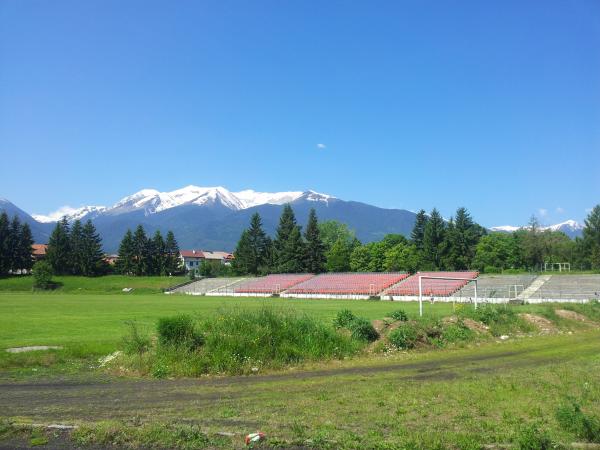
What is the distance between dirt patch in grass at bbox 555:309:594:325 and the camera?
24844mm

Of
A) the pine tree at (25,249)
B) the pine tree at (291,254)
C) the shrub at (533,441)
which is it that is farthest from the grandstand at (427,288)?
the pine tree at (25,249)

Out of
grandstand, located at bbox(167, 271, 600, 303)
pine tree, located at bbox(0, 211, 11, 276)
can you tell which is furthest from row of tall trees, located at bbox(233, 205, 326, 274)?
→ pine tree, located at bbox(0, 211, 11, 276)

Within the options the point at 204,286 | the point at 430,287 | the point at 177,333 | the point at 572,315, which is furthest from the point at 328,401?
the point at 204,286

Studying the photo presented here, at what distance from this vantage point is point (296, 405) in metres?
8.74

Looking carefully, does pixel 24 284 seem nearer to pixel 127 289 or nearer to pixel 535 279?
pixel 127 289

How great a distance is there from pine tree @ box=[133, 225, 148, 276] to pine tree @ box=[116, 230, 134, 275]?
2.17 feet

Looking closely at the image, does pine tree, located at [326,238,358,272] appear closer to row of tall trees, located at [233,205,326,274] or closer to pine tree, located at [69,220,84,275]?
row of tall trees, located at [233,205,326,274]

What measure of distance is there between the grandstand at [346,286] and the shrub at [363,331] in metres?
48.3

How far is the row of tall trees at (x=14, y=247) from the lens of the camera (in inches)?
4008

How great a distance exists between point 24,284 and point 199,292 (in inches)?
1331

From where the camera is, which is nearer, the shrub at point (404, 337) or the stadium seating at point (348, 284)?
the shrub at point (404, 337)

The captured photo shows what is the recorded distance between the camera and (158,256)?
113 meters

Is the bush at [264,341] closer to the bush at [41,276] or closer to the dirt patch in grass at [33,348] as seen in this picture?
the dirt patch in grass at [33,348]

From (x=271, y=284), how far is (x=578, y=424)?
74.7 meters
